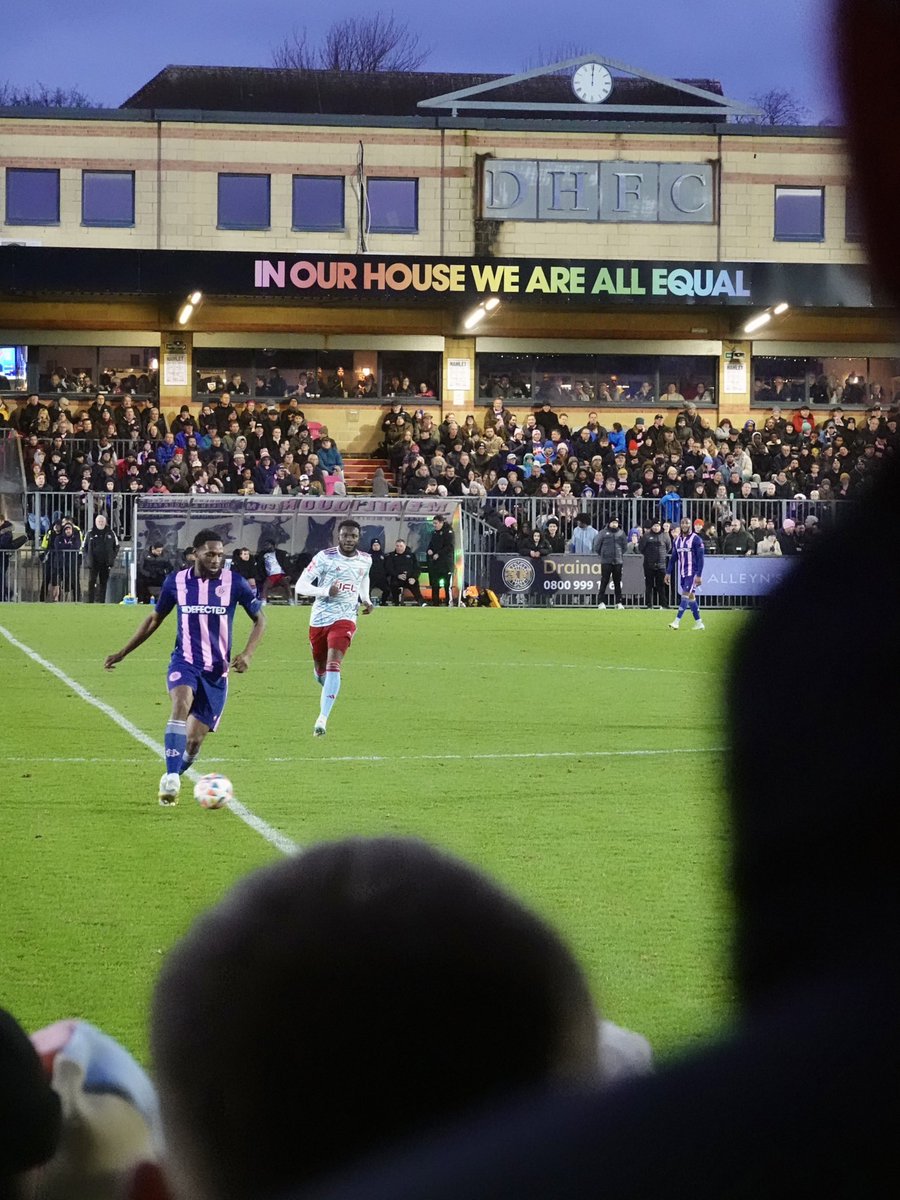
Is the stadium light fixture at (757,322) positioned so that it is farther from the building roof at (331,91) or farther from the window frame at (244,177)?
the window frame at (244,177)

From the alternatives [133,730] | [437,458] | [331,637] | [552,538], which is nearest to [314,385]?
[437,458]

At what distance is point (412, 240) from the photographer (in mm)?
46312

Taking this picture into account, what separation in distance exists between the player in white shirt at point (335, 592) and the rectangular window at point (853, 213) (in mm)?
14501

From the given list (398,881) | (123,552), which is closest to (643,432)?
(123,552)

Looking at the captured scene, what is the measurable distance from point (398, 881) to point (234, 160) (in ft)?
152

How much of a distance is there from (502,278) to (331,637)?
28541 millimetres

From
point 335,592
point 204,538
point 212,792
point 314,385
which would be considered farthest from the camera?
point 314,385

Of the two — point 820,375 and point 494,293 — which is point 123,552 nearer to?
point 494,293

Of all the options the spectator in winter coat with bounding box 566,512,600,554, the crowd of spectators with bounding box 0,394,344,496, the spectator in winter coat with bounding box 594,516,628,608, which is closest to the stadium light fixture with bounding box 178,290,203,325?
the crowd of spectators with bounding box 0,394,344,496

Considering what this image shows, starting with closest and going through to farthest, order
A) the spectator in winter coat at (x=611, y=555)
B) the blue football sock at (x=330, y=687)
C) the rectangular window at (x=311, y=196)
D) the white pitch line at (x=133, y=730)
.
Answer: the white pitch line at (x=133, y=730) < the blue football sock at (x=330, y=687) < the spectator in winter coat at (x=611, y=555) < the rectangular window at (x=311, y=196)

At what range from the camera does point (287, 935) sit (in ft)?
2.85

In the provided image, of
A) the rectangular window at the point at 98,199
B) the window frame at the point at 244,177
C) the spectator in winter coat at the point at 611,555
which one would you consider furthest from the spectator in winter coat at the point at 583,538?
the rectangular window at the point at 98,199

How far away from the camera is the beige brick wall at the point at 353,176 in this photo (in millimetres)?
45094

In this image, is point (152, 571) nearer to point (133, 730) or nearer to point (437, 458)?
point (437, 458)
